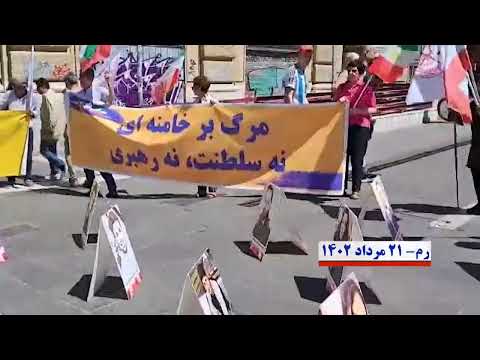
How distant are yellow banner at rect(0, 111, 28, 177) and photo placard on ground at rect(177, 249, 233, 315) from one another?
368 centimetres

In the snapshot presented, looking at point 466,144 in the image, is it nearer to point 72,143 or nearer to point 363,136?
point 363,136

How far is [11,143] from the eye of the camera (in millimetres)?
6238

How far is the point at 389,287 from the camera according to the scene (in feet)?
14.0

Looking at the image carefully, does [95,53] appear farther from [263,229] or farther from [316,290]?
[316,290]

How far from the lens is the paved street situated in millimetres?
3990

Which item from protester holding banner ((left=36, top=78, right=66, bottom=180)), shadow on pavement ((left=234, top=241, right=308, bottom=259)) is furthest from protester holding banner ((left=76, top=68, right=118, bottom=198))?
shadow on pavement ((left=234, top=241, right=308, bottom=259))

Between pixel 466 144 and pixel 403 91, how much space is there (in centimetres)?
Answer: 470

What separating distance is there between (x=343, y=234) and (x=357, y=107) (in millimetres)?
2791

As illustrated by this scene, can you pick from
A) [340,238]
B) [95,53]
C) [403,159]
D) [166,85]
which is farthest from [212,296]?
[403,159]

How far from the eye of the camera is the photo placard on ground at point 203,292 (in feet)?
10.6

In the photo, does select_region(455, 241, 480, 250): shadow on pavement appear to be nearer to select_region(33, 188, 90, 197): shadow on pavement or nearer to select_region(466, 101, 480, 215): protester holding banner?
select_region(466, 101, 480, 215): protester holding banner

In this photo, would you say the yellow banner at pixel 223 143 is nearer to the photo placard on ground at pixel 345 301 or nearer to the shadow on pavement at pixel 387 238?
the shadow on pavement at pixel 387 238

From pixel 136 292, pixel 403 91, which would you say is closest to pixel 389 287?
pixel 136 292

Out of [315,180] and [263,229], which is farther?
[315,180]
